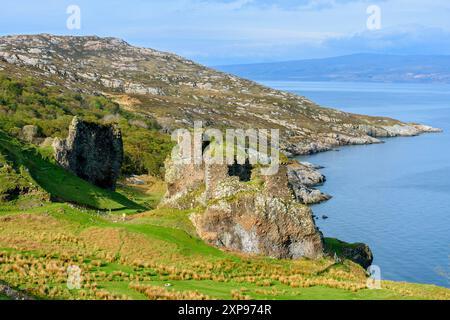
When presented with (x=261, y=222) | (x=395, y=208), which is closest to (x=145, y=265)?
(x=261, y=222)

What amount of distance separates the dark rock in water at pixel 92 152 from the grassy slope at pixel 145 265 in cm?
1596

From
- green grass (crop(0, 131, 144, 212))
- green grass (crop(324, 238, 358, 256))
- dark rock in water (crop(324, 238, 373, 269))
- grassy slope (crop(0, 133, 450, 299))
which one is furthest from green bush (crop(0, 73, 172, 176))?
dark rock in water (crop(324, 238, 373, 269))

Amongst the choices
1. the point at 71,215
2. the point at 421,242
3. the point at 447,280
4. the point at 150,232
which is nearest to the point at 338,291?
the point at 150,232

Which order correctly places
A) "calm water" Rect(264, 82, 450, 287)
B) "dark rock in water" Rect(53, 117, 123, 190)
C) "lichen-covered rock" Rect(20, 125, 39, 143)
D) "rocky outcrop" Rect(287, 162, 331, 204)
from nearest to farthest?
"dark rock in water" Rect(53, 117, 123, 190)
"calm water" Rect(264, 82, 450, 287)
"lichen-covered rock" Rect(20, 125, 39, 143)
"rocky outcrop" Rect(287, 162, 331, 204)

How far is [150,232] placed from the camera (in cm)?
3759

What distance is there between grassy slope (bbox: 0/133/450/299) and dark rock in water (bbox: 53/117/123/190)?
1596 cm

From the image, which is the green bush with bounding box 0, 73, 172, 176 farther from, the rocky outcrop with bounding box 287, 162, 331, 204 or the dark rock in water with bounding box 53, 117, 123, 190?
the rocky outcrop with bounding box 287, 162, 331, 204

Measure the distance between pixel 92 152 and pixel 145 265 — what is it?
32478 mm

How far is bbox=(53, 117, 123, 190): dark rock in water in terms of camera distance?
59.5m

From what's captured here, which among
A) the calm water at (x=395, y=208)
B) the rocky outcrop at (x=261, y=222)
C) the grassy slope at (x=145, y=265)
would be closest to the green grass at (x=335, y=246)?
the grassy slope at (x=145, y=265)

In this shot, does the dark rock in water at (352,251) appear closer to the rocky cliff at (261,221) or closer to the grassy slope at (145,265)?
the grassy slope at (145,265)

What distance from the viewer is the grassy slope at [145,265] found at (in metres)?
27.6
